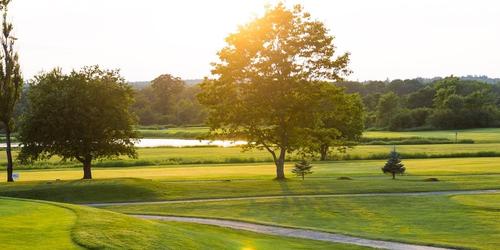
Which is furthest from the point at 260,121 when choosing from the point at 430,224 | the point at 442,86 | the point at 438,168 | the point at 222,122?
the point at 442,86

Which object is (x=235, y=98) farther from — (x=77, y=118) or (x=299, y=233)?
(x=299, y=233)

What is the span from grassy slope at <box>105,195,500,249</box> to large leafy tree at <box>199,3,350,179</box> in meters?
9.12

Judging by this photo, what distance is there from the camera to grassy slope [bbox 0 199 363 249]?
43.7 ft

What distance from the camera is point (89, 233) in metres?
14.3

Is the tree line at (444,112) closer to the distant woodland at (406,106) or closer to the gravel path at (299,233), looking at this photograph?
the distant woodland at (406,106)

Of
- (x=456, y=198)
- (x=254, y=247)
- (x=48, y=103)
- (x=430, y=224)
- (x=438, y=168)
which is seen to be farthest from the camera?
(x=438, y=168)

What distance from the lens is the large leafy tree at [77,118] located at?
38781mm

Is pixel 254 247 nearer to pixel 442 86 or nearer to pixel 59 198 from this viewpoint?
pixel 59 198

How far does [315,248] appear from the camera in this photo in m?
18.3

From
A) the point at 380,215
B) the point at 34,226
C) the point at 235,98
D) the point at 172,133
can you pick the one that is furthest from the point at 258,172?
the point at 172,133

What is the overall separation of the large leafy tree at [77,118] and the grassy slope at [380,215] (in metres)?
11.2

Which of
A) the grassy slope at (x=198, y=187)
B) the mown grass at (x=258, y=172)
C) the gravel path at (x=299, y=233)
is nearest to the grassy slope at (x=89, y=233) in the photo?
the gravel path at (x=299, y=233)

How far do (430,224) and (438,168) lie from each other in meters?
32.5

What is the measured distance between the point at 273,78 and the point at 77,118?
12.7 m
